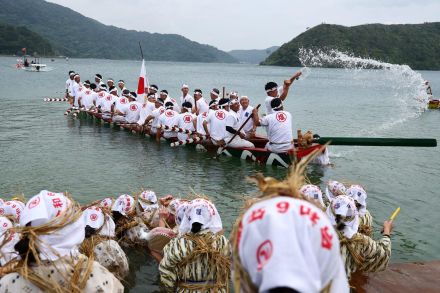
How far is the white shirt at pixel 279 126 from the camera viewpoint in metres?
11.7

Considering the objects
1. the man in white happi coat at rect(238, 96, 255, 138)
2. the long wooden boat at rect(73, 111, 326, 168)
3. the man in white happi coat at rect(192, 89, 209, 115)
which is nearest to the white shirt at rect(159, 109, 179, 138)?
the long wooden boat at rect(73, 111, 326, 168)

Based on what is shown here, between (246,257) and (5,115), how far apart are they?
2209 cm

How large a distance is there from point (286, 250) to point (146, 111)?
15.0 metres

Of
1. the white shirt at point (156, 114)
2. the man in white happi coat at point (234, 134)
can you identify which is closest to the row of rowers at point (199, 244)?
the man in white happi coat at point (234, 134)

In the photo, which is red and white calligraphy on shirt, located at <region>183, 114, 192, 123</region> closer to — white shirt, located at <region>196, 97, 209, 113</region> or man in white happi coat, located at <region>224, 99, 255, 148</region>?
white shirt, located at <region>196, 97, 209, 113</region>

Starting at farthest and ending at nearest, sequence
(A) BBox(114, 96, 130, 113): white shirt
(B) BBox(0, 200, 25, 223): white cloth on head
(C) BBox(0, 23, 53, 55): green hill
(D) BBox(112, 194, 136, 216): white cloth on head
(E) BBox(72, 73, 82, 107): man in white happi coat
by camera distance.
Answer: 1. (C) BBox(0, 23, 53, 55): green hill
2. (E) BBox(72, 73, 82, 107): man in white happi coat
3. (A) BBox(114, 96, 130, 113): white shirt
4. (D) BBox(112, 194, 136, 216): white cloth on head
5. (B) BBox(0, 200, 25, 223): white cloth on head

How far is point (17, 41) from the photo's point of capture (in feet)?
412

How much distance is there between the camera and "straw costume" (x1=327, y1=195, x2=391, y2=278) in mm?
4699

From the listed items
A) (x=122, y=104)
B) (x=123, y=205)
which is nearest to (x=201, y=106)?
(x=122, y=104)

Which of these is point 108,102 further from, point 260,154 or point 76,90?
point 260,154

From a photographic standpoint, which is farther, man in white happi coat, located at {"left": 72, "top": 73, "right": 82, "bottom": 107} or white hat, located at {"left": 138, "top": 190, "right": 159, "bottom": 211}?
man in white happi coat, located at {"left": 72, "top": 73, "right": 82, "bottom": 107}

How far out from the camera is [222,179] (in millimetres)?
11383

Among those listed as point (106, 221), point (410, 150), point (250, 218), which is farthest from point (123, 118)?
point (250, 218)

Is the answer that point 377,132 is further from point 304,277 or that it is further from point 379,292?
point 304,277
